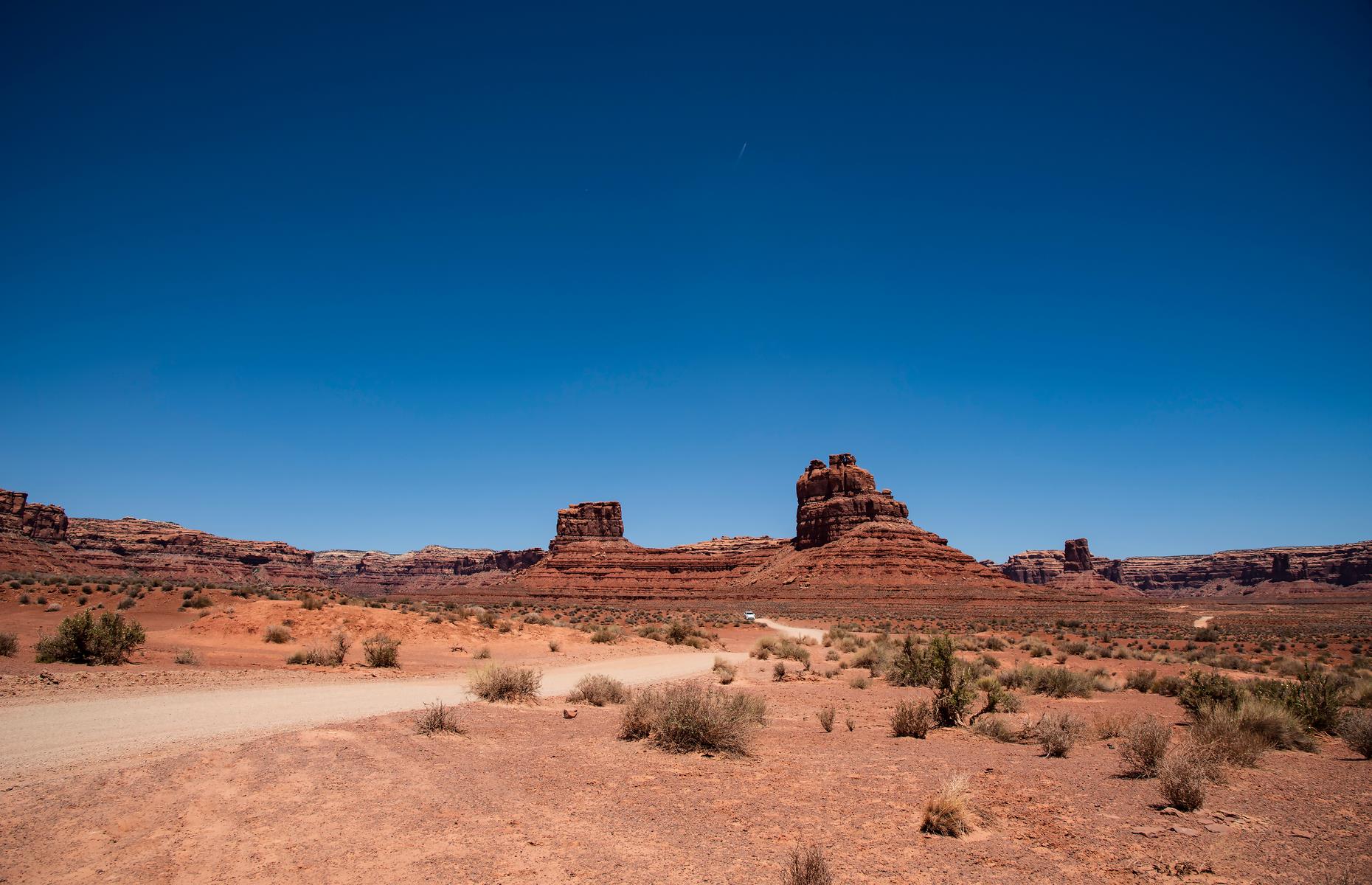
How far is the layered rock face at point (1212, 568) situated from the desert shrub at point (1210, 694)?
180 meters

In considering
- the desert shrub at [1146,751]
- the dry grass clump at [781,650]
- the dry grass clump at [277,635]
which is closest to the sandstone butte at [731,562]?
the dry grass clump at [277,635]

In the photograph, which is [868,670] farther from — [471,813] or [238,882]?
[238,882]

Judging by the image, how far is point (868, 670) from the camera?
2081cm

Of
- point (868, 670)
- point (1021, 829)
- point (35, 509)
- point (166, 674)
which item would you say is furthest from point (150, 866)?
point (35, 509)

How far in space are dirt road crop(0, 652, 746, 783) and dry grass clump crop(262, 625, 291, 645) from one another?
856cm

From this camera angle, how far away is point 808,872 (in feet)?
15.3

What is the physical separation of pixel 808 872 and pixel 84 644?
17494 mm

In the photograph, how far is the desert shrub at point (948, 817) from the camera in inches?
241

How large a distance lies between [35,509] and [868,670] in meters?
118

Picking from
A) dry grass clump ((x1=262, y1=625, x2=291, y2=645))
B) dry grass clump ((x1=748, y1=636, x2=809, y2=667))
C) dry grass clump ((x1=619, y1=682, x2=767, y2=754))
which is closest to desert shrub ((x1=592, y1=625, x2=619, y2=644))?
dry grass clump ((x1=748, y1=636, x2=809, y2=667))

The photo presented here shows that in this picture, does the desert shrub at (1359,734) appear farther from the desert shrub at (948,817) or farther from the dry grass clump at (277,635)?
the dry grass clump at (277,635)

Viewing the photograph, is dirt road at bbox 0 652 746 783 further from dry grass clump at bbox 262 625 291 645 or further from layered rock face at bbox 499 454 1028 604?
layered rock face at bbox 499 454 1028 604

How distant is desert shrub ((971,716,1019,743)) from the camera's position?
34.4ft

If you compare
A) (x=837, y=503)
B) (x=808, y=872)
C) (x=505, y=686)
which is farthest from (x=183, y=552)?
(x=808, y=872)
